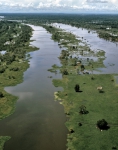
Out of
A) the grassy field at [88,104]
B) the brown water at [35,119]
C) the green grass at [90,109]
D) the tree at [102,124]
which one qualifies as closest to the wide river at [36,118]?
the brown water at [35,119]

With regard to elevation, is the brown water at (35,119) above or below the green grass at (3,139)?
above

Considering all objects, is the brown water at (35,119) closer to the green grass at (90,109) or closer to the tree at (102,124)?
the green grass at (90,109)

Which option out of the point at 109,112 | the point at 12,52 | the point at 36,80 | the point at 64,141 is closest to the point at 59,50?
the point at 12,52

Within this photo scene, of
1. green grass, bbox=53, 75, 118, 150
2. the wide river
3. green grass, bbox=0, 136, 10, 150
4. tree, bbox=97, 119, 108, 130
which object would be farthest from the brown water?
tree, bbox=97, 119, 108, 130

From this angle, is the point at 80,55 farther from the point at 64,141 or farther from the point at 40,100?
the point at 64,141

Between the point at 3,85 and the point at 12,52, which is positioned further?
the point at 12,52

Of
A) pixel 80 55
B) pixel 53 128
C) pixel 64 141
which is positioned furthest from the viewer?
pixel 80 55
